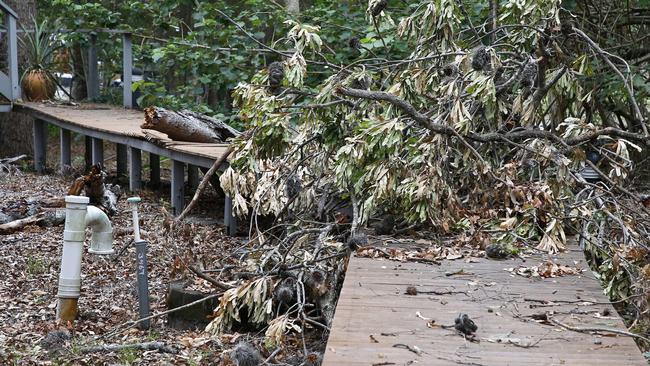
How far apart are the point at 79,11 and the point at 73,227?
30.9 feet

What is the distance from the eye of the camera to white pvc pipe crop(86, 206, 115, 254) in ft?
20.2

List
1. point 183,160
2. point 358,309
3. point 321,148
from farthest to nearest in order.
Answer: point 183,160 → point 321,148 → point 358,309

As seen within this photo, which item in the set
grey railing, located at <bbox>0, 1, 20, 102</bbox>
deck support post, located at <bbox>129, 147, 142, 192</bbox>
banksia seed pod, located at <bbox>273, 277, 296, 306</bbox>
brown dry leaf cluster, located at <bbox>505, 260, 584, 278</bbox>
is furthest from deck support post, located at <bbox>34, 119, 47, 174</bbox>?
brown dry leaf cluster, located at <bbox>505, 260, 584, 278</bbox>

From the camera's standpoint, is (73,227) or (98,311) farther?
(98,311)

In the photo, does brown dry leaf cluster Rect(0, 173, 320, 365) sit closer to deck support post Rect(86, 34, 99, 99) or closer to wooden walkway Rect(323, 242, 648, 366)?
wooden walkway Rect(323, 242, 648, 366)

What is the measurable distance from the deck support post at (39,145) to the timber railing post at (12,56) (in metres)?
0.87

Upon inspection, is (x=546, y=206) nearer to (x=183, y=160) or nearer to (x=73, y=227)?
(x=73, y=227)

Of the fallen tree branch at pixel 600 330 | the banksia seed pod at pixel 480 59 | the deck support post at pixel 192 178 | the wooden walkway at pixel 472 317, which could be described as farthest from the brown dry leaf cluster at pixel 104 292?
the banksia seed pod at pixel 480 59

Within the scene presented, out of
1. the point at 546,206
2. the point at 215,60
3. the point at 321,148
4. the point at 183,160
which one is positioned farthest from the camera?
the point at 215,60

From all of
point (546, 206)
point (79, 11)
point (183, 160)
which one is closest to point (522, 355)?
point (546, 206)

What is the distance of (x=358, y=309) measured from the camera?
13.2 ft

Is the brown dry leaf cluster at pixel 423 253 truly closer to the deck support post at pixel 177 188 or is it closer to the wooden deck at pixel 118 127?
the wooden deck at pixel 118 127

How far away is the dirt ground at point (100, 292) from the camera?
5.40 meters

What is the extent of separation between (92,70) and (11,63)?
180cm
